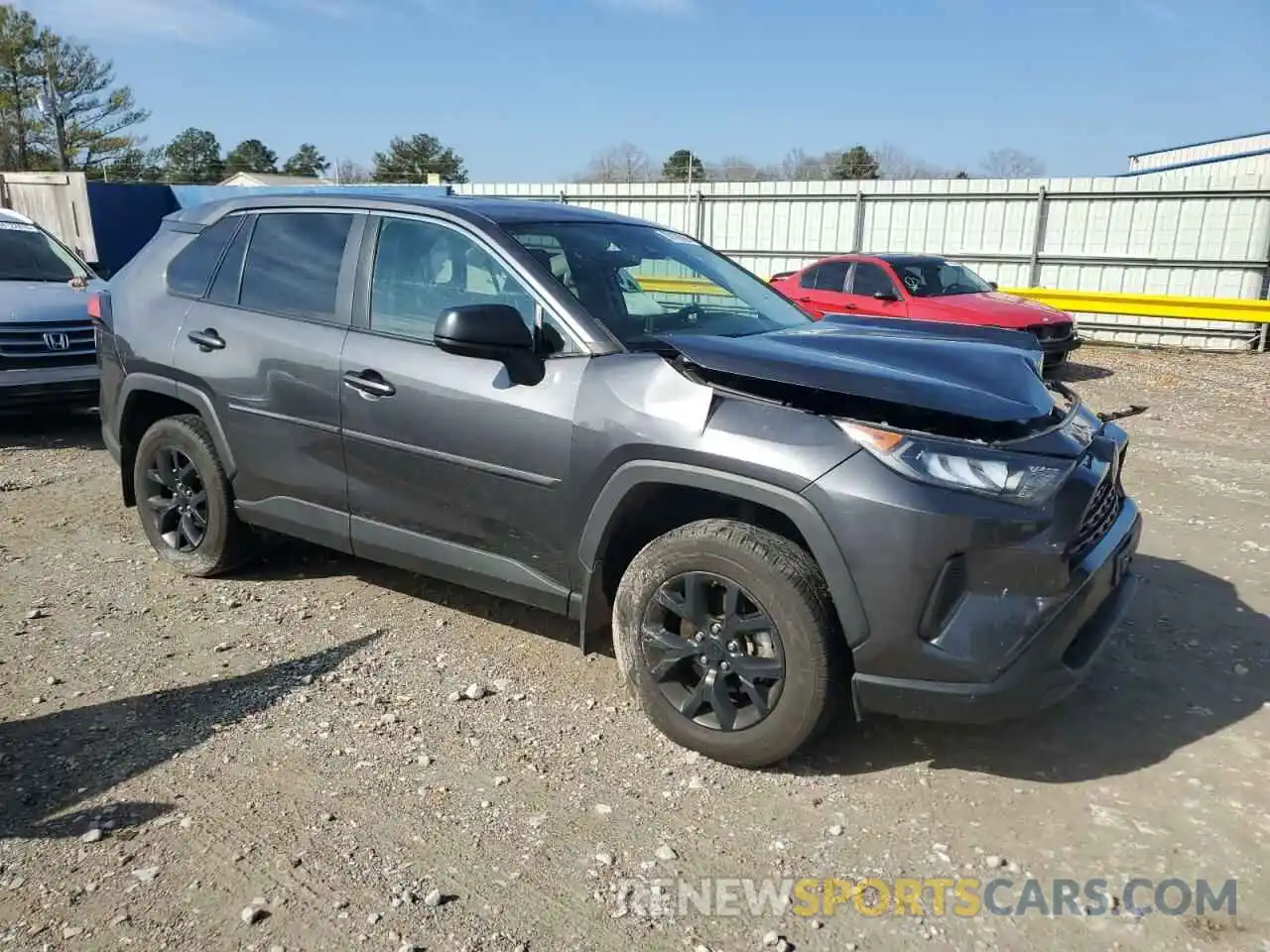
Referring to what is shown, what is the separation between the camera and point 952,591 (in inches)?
110

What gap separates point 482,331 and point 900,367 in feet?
4.60

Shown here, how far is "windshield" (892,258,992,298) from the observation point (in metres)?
12.4

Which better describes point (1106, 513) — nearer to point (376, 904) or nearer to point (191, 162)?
point (376, 904)

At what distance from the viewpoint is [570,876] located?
8.76ft

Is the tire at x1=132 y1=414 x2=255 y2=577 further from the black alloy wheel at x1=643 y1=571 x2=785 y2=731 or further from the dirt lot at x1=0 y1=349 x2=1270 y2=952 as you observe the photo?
the black alloy wheel at x1=643 y1=571 x2=785 y2=731

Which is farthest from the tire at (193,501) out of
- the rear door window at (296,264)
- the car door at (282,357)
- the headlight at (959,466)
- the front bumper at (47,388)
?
the front bumper at (47,388)

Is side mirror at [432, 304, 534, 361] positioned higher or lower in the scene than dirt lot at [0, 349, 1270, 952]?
higher

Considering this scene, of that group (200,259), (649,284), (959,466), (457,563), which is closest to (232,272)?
(200,259)

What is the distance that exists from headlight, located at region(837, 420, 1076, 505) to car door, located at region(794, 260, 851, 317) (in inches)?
385

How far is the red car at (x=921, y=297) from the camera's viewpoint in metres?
11.9

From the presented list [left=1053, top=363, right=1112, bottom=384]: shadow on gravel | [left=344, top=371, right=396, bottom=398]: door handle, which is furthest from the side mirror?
[left=1053, top=363, right=1112, bottom=384]: shadow on gravel

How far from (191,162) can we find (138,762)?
243 ft

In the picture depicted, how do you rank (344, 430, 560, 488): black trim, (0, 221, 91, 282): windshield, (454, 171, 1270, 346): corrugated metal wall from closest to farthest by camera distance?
(344, 430, 560, 488): black trim → (0, 221, 91, 282): windshield → (454, 171, 1270, 346): corrugated metal wall

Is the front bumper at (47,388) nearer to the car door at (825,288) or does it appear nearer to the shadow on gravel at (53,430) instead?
the shadow on gravel at (53,430)
